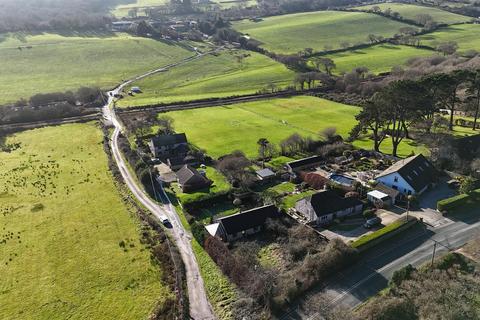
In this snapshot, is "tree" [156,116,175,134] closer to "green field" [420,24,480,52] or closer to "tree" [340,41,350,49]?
"tree" [340,41,350,49]

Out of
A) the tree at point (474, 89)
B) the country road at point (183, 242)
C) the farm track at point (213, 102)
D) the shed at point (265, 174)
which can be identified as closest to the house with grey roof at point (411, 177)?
the shed at point (265, 174)

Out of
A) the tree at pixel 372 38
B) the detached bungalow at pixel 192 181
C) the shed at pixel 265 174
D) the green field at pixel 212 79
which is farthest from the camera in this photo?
the tree at pixel 372 38

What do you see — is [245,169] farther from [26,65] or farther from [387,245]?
[26,65]

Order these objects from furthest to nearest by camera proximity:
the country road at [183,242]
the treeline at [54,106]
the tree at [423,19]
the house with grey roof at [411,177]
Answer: the tree at [423,19] → the treeline at [54,106] → the house with grey roof at [411,177] → the country road at [183,242]

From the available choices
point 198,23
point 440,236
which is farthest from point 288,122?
point 198,23

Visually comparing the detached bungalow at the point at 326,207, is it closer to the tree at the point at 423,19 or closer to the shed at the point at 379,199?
the shed at the point at 379,199

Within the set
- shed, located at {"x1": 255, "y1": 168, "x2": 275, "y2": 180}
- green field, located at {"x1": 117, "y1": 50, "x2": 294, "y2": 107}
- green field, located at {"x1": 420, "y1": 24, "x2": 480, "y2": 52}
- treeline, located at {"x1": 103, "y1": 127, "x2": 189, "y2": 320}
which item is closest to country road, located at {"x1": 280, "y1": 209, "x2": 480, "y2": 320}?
treeline, located at {"x1": 103, "y1": 127, "x2": 189, "y2": 320}
